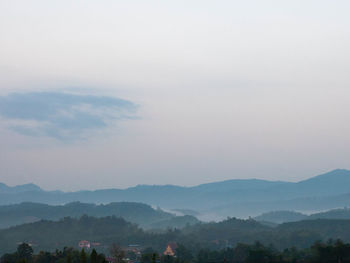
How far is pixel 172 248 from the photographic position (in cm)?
19150

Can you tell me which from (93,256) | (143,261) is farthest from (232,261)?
(93,256)

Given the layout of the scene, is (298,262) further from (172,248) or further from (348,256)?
(172,248)

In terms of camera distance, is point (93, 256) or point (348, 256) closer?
point (93, 256)

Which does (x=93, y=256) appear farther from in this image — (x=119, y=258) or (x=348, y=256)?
(x=348, y=256)

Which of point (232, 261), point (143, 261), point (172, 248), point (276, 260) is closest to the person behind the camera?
point (276, 260)

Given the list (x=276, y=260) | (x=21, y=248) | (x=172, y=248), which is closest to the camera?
(x=276, y=260)

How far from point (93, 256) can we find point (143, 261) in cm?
4800

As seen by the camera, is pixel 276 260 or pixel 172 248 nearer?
pixel 276 260

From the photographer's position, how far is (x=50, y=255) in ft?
302

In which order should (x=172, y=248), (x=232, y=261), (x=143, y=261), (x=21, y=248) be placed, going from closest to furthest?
1. (x=21, y=248)
2. (x=143, y=261)
3. (x=232, y=261)
4. (x=172, y=248)

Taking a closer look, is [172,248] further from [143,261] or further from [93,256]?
[93,256]

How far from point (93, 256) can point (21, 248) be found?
1673 inches

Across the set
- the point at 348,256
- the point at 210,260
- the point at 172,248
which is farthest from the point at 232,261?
the point at 172,248

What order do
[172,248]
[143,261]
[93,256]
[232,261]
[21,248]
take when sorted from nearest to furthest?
[93,256] < [21,248] < [143,261] < [232,261] < [172,248]
